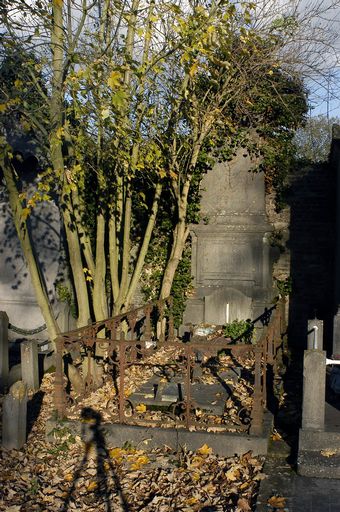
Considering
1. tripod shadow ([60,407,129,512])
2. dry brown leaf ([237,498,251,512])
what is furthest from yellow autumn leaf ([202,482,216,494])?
tripod shadow ([60,407,129,512])

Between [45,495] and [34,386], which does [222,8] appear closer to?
[34,386]

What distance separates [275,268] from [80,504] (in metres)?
7.42

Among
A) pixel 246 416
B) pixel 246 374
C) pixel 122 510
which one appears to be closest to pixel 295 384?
pixel 246 374

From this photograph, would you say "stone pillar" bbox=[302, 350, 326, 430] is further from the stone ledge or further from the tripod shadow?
the tripod shadow

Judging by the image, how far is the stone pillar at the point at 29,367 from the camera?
325 inches

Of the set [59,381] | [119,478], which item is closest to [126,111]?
[59,381]

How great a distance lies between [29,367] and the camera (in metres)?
8.28

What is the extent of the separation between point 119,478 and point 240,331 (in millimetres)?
5508

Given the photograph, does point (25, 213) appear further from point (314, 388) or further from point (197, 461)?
point (314, 388)

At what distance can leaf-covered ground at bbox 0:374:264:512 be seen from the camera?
189 inches

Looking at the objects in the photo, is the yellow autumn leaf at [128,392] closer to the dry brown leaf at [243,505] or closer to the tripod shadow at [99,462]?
the tripod shadow at [99,462]

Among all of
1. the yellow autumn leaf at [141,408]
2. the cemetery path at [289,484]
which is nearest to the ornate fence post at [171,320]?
the yellow autumn leaf at [141,408]

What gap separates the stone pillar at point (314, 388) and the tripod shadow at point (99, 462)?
6.49ft

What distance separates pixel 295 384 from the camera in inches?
327
